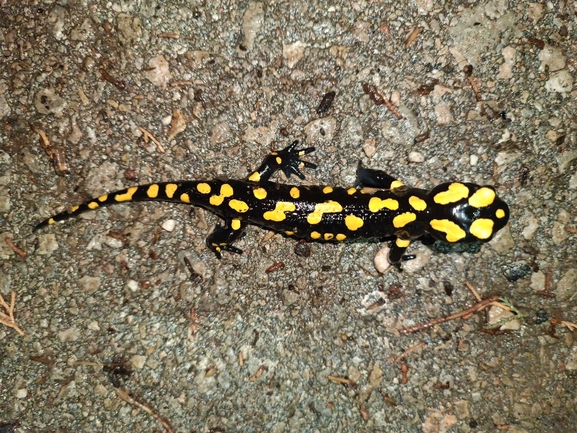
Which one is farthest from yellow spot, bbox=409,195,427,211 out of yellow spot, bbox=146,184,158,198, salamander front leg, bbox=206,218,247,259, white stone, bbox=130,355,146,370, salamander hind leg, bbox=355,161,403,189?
white stone, bbox=130,355,146,370

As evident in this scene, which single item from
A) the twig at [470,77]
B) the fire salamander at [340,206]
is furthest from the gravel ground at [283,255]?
the fire salamander at [340,206]

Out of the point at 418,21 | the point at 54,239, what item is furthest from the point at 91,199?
the point at 418,21

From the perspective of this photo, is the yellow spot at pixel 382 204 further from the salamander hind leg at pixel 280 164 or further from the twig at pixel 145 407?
the twig at pixel 145 407

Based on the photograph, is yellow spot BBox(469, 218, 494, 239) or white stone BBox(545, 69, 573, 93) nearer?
yellow spot BBox(469, 218, 494, 239)

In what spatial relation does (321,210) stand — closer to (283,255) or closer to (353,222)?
(353,222)

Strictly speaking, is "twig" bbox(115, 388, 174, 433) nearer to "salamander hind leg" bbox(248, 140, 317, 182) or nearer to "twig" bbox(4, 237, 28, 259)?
"twig" bbox(4, 237, 28, 259)

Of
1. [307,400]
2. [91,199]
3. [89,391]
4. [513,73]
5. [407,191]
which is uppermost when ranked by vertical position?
[513,73]

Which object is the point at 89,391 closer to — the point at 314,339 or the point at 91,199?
the point at 91,199
